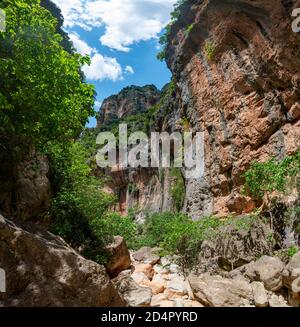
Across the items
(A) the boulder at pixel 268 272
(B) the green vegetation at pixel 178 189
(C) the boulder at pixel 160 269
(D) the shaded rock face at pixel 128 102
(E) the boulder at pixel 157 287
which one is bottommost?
(E) the boulder at pixel 157 287

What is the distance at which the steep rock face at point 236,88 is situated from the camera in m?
15.5

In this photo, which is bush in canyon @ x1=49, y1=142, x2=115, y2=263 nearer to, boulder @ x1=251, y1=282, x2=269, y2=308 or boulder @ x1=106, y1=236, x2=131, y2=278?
boulder @ x1=106, y1=236, x2=131, y2=278

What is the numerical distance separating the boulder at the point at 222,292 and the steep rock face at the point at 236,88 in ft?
26.0

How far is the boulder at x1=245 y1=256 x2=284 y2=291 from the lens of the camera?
338 inches

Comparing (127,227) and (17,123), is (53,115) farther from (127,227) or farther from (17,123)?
(127,227)

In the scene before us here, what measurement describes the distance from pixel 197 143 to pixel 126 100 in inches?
1808

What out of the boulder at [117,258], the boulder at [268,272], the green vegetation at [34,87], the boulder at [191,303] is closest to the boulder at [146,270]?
the boulder at [117,258]

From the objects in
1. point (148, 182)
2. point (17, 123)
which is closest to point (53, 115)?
point (17, 123)

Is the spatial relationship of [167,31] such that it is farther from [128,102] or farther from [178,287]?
[128,102]

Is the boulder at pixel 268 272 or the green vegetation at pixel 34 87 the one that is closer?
the green vegetation at pixel 34 87

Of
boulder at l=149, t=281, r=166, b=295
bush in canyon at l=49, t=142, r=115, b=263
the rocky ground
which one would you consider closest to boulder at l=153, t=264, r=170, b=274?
boulder at l=149, t=281, r=166, b=295

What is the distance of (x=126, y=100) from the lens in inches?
2571

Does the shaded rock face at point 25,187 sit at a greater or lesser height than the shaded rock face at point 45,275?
greater

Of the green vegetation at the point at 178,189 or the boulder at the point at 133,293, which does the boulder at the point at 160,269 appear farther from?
the green vegetation at the point at 178,189
